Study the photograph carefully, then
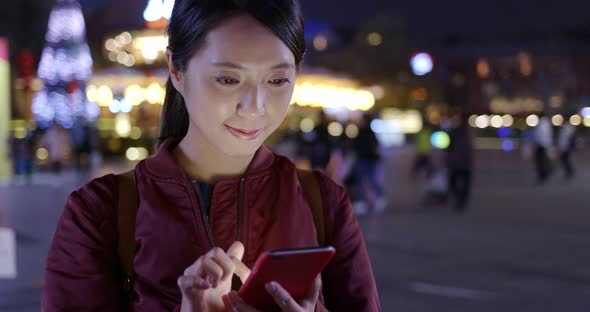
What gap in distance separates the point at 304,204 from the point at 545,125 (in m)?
19.2

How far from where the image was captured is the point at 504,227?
12.3 m

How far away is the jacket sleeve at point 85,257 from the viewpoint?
1.79 meters

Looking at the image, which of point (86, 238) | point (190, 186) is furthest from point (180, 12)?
point (86, 238)

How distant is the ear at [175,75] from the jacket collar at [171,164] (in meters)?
0.14

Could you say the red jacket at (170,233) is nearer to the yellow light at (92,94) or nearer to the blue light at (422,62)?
the blue light at (422,62)

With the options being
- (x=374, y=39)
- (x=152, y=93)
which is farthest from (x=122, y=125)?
(x=374, y=39)

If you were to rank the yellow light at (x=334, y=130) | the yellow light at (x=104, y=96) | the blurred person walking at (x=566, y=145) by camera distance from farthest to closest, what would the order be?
the yellow light at (x=104, y=96) < the blurred person walking at (x=566, y=145) < the yellow light at (x=334, y=130)

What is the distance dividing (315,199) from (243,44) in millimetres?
391

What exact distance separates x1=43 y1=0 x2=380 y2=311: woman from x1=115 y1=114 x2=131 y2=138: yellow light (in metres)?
29.4

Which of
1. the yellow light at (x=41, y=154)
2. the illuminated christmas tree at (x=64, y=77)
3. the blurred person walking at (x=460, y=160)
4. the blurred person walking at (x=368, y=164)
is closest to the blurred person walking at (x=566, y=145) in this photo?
the blurred person walking at (x=460, y=160)

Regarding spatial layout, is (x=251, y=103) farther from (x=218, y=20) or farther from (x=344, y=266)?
(x=344, y=266)

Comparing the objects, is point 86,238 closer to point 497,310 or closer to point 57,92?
point 497,310

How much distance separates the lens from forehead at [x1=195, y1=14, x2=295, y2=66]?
70.1 inches

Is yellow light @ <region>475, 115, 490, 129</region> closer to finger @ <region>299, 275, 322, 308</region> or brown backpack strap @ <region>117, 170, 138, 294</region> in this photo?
brown backpack strap @ <region>117, 170, 138, 294</region>
